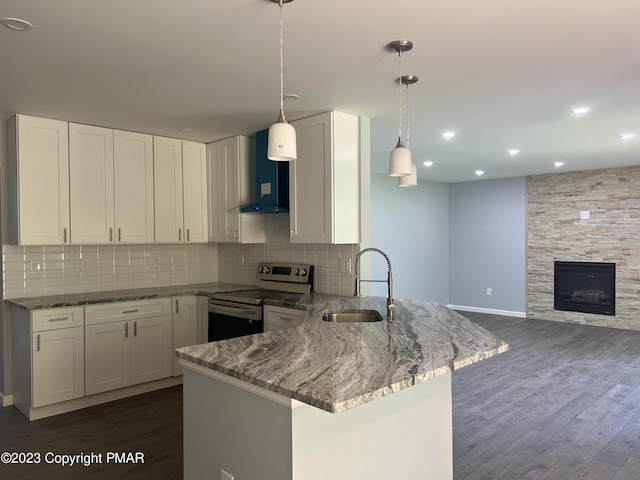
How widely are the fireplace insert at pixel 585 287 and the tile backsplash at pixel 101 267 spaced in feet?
18.3

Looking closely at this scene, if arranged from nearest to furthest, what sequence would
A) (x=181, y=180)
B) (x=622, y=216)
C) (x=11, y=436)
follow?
(x=11, y=436) → (x=181, y=180) → (x=622, y=216)

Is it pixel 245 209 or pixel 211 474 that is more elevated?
pixel 245 209

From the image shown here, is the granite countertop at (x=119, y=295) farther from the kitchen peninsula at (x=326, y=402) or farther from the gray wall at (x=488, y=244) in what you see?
the gray wall at (x=488, y=244)

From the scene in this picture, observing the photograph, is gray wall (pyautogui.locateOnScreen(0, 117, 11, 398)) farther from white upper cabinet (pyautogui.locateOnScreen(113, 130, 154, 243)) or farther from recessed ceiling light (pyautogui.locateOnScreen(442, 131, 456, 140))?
recessed ceiling light (pyautogui.locateOnScreen(442, 131, 456, 140))

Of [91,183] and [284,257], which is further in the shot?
[284,257]

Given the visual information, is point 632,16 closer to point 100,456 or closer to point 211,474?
point 211,474

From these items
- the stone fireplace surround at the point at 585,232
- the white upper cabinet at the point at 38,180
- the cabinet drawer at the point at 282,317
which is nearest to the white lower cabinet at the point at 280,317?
the cabinet drawer at the point at 282,317

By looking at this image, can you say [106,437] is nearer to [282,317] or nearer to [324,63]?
[282,317]

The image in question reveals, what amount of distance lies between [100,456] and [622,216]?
7.39 metres

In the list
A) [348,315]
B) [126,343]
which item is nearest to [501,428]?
[348,315]

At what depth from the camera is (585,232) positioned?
289 inches

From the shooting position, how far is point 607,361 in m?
5.23

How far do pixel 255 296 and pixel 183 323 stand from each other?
0.89 meters

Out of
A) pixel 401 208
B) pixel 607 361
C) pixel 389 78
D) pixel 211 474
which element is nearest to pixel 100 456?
pixel 211 474
